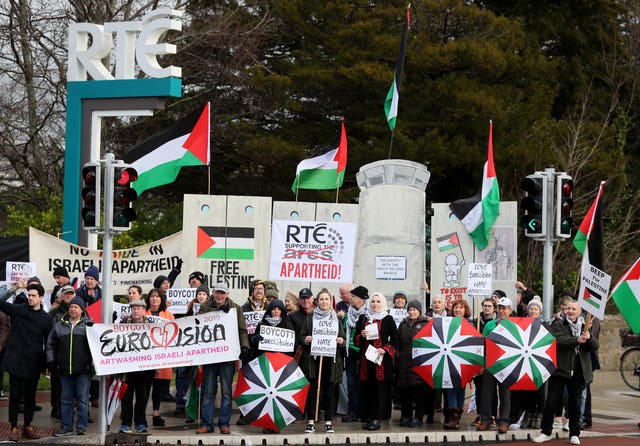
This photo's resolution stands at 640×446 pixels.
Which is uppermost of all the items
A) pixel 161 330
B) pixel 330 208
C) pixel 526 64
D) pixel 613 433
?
pixel 526 64

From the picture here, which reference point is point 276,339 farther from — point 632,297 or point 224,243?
point 224,243

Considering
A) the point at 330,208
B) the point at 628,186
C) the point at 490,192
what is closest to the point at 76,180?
the point at 330,208

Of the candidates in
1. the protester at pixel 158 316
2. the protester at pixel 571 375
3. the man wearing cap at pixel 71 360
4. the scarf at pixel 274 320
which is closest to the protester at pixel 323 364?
the scarf at pixel 274 320

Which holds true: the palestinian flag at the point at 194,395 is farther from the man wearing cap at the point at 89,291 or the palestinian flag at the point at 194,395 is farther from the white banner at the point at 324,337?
the man wearing cap at the point at 89,291

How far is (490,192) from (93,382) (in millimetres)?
7716

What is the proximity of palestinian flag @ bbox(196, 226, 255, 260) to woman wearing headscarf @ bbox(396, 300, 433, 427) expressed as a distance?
490 centimetres

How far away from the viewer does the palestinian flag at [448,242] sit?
20.8 m

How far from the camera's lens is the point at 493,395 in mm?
15781

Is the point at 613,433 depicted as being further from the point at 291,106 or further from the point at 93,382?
the point at 291,106

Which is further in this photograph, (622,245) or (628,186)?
(628,186)

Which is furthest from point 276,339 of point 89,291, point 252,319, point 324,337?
point 89,291

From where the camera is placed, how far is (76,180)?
72.5 feet

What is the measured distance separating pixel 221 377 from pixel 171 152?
5.97 m

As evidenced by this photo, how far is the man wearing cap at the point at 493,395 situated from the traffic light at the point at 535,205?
43.7 inches
